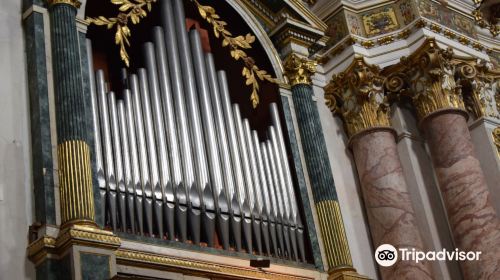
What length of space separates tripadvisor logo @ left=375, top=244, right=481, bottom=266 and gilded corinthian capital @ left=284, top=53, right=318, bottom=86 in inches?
78.4

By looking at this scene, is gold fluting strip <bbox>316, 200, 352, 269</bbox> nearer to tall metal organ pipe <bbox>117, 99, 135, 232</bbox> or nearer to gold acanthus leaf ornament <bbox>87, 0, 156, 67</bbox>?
tall metal organ pipe <bbox>117, 99, 135, 232</bbox>

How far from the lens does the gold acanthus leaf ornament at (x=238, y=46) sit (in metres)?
9.57

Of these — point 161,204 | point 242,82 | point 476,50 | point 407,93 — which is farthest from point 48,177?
point 476,50

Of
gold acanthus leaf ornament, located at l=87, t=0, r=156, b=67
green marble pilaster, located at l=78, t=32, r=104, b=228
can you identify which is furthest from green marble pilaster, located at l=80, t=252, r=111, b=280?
gold acanthus leaf ornament, located at l=87, t=0, r=156, b=67

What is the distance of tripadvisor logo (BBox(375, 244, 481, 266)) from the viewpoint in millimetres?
9406

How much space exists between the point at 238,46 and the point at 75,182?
319 centimetres

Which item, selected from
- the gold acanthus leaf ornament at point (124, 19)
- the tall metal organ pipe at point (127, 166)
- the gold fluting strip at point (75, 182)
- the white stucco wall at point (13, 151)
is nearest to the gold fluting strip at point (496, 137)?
the gold acanthus leaf ornament at point (124, 19)

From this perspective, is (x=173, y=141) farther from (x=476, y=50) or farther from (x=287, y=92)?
(x=476, y=50)

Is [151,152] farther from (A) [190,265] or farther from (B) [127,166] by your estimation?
(A) [190,265]

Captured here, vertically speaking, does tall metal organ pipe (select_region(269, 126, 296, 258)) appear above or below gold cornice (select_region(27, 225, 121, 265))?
above

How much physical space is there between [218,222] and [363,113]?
2931mm

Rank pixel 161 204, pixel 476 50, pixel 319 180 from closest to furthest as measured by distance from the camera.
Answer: pixel 161 204
pixel 319 180
pixel 476 50

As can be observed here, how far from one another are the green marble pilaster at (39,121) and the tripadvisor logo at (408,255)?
13.0 feet

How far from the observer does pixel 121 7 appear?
28.5ft
